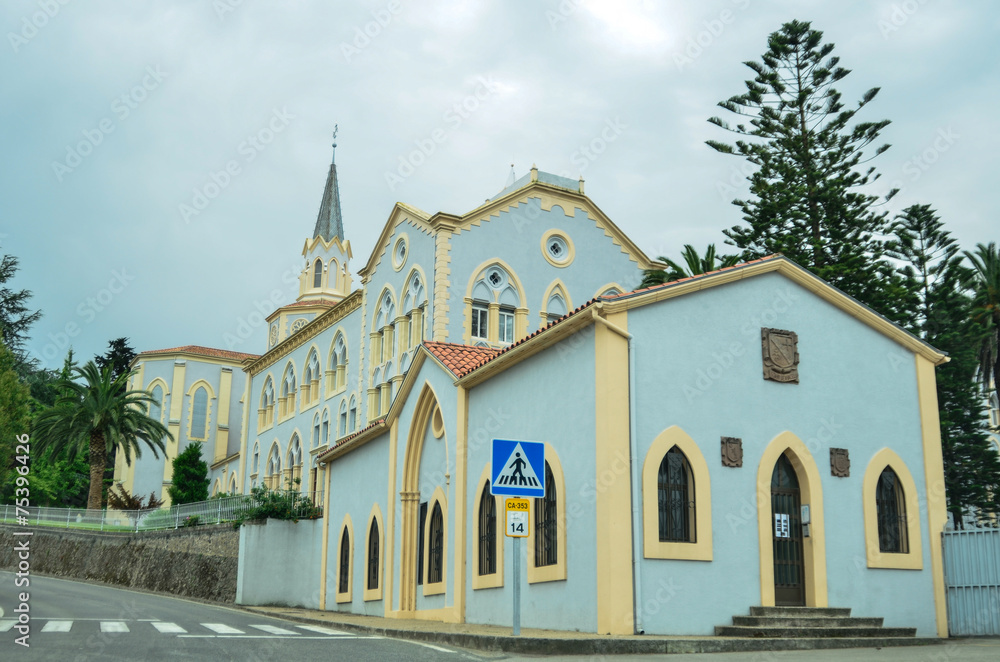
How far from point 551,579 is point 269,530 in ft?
44.2

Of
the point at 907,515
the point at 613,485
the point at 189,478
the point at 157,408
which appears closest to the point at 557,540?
the point at 613,485

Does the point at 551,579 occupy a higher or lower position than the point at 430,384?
lower

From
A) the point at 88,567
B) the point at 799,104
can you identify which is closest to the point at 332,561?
the point at 88,567

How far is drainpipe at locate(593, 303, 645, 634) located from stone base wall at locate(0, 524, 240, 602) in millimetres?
16107

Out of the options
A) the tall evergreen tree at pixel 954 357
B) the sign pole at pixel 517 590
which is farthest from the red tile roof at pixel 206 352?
the sign pole at pixel 517 590

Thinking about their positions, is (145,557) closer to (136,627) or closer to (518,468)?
(136,627)

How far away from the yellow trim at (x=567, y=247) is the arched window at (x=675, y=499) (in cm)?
1625

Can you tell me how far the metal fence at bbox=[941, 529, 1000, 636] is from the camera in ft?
46.6

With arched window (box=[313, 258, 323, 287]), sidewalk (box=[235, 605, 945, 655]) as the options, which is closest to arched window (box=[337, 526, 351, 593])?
sidewalk (box=[235, 605, 945, 655])

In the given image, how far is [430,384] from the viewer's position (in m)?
18.8

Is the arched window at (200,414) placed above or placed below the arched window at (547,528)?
above

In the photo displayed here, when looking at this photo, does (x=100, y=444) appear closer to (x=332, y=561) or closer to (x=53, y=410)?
(x=53, y=410)

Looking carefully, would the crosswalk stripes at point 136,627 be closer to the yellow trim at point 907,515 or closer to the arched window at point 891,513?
the yellow trim at point 907,515

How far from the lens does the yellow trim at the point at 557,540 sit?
1361 centimetres
